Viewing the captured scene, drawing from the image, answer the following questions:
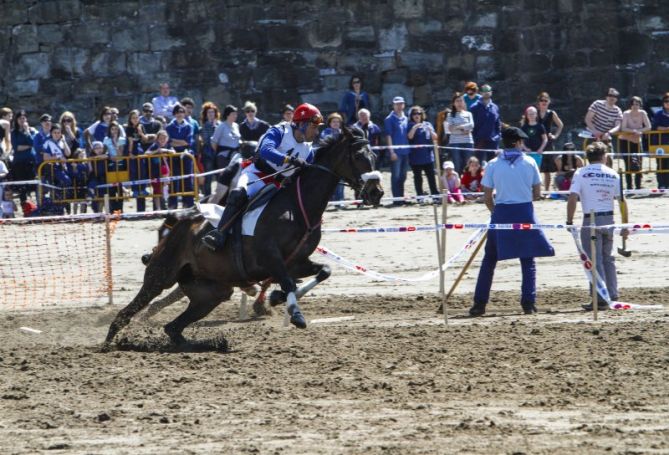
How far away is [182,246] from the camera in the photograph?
14.2 metres

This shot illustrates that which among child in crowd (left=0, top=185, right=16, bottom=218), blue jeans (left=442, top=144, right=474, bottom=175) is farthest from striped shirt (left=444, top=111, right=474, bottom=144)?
child in crowd (left=0, top=185, right=16, bottom=218)

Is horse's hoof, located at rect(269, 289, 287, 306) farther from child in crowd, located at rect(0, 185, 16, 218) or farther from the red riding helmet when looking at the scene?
child in crowd, located at rect(0, 185, 16, 218)

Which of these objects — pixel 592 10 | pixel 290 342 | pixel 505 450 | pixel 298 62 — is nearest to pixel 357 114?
pixel 298 62

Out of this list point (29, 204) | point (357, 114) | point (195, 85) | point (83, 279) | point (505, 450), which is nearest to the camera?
point (505, 450)

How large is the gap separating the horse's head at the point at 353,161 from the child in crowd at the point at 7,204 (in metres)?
10.1

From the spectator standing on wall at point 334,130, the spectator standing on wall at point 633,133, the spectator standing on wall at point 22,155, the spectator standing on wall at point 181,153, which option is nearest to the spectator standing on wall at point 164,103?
the spectator standing on wall at point 181,153

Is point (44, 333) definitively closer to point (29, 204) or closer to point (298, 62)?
point (29, 204)

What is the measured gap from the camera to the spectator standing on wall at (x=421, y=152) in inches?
932

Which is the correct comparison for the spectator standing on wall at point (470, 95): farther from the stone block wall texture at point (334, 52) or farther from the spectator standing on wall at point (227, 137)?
the spectator standing on wall at point (227, 137)

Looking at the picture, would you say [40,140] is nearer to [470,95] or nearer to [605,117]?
[470,95]

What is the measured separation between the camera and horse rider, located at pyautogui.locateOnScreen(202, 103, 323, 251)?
13742mm

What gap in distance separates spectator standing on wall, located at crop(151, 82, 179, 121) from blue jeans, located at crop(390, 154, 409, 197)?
438 cm

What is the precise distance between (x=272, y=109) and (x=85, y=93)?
12.1 ft

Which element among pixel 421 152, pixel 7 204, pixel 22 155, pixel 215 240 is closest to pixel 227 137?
pixel 421 152
